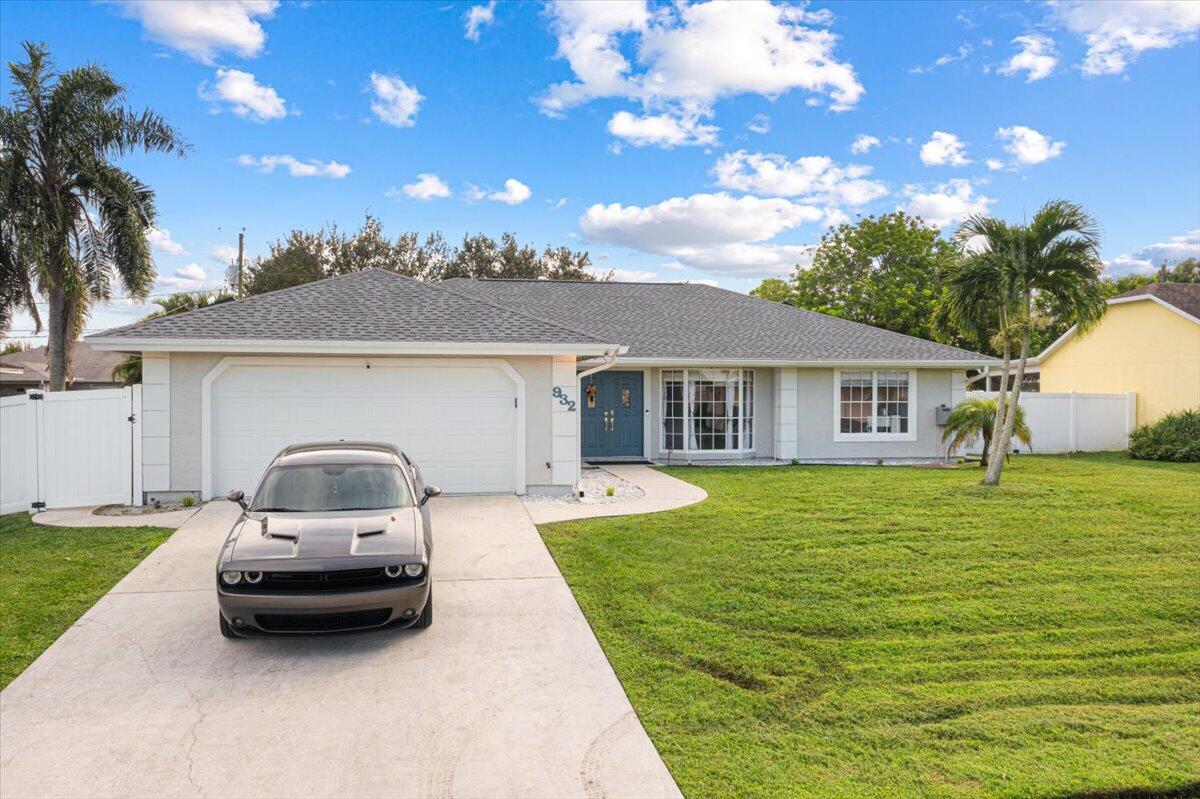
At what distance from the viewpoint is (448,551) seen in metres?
7.80

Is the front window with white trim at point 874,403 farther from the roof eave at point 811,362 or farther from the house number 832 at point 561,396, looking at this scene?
the house number 832 at point 561,396

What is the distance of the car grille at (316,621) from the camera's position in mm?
4895

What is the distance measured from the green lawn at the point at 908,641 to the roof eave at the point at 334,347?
328 centimetres

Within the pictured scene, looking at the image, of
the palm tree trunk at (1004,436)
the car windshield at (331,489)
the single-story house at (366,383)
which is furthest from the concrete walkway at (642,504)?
the palm tree trunk at (1004,436)

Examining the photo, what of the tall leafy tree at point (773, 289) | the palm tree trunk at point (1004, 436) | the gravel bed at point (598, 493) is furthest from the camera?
the tall leafy tree at point (773, 289)

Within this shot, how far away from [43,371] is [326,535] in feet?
116

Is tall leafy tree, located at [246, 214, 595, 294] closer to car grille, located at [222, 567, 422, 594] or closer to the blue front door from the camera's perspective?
the blue front door

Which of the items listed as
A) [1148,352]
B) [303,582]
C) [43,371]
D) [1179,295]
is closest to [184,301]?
[43,371]

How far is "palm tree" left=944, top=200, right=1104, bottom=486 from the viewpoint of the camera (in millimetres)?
10734

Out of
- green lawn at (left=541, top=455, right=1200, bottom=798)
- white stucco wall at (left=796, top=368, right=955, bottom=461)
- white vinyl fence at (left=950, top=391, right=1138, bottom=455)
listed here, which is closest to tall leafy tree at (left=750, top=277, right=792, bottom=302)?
white vinyl fence at (left=950, top=391, right=1138, bottom=455)

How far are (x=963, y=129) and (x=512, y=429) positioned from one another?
1377 centimetres

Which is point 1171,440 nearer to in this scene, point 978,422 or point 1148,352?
point 1148,352

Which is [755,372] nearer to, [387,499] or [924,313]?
[387,499]

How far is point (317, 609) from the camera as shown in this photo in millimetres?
4820
